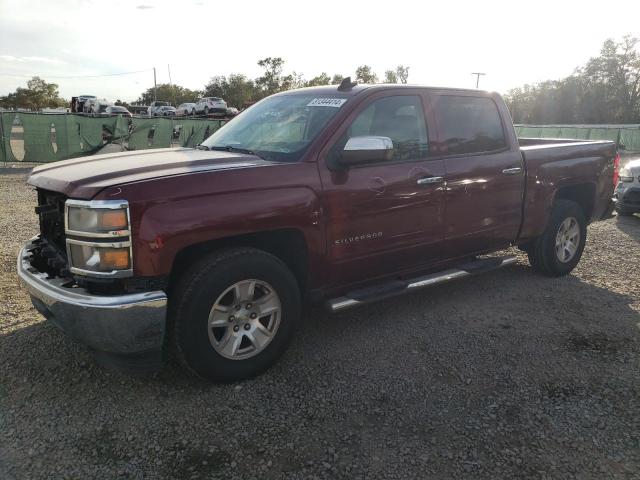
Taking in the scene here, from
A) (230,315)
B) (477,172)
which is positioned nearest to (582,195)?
(477,172)

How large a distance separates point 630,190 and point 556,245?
4136 mm

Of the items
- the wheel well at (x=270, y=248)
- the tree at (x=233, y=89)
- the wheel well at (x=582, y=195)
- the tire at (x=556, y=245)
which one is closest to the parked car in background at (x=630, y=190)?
the wheel well at (x=582, y=195)

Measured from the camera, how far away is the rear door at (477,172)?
163 inches

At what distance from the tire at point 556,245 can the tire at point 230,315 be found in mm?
3112

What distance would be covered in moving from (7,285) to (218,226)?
300cm

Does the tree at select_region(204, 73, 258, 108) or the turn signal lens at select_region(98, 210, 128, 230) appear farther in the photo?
the tree at select_region(204, 73, 258, 108)

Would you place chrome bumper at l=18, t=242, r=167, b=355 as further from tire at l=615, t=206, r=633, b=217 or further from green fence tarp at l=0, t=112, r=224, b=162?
green fence tarp at l=0, t=112, r=224, b=162

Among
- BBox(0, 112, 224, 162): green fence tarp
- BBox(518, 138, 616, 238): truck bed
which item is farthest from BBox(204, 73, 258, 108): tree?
BBox(518, 138, 616, 238): truck bed

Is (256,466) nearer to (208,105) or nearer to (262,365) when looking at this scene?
(262,365)

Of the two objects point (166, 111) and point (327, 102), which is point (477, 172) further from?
point (166, 111)

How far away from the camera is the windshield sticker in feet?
12.1

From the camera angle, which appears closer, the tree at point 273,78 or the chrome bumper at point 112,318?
the chrome bumper at point 112,318

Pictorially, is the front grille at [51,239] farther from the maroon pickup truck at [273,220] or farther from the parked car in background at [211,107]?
the parked car in background at [211,107]

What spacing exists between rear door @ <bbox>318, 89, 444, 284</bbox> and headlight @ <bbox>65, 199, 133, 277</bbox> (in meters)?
1.31
